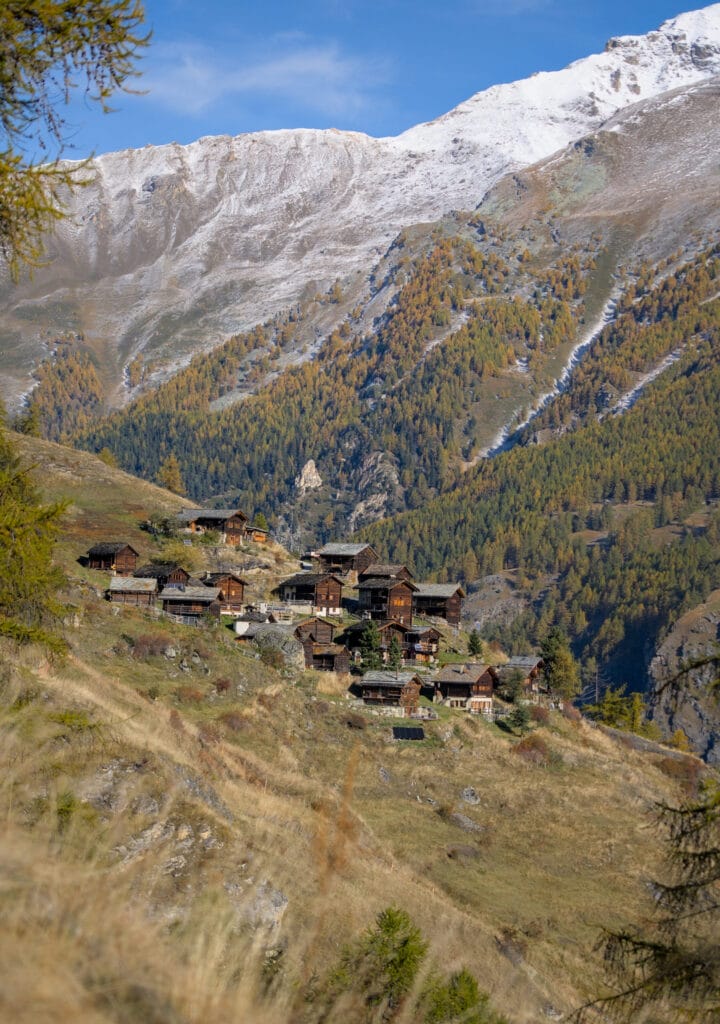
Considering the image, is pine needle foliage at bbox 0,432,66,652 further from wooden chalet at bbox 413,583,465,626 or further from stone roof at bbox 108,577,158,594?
wooden chalet at bbox 413,583,465,626

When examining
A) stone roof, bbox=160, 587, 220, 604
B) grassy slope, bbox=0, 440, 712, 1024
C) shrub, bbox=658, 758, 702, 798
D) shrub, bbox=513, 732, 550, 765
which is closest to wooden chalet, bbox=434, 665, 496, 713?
grassy slope, bbox=0, 440, 712, 1024

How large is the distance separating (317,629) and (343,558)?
26.0 metres

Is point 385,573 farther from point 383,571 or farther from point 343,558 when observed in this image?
point 343,558

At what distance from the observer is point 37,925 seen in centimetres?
360

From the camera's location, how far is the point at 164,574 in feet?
259

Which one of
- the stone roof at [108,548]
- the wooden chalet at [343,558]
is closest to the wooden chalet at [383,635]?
the wooden chalet at [343,558]

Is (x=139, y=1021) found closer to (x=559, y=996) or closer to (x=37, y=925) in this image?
(x=37, y=925)

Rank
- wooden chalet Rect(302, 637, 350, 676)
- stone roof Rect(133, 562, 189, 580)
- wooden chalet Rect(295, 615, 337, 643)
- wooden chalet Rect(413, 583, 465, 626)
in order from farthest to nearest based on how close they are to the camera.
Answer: wooden chalet Rect(413, 583, 465, 626), wooden chalet Rect(295, 615, 337, 643), stone roof Rect(133, 562, 189, 580), wooden chalet Rect(302, 637, 350, 676)

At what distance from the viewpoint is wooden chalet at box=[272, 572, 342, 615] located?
8962 centimetres

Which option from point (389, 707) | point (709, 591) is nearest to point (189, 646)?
point (389, 707)

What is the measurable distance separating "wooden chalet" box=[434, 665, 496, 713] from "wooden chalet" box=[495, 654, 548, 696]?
16.5ft

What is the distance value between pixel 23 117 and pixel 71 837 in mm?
9936

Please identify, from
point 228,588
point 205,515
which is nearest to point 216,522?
point 205,515

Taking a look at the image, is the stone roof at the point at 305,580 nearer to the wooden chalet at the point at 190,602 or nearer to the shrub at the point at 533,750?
the wooden chalet at the point at 190,602
